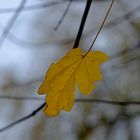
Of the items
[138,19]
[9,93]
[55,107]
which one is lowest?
[9,93]

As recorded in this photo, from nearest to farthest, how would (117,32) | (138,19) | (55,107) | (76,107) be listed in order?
1. (55,107)
2. (138,19)
3. (76,107)
4. (117,32)

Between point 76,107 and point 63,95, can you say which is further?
point 76,107

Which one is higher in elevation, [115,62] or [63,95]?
[63,95]

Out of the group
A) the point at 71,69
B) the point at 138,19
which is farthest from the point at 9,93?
the point at 71,69

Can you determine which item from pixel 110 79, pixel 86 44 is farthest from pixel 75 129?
pixel 86 44

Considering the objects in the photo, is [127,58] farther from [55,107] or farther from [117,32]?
[55,107]

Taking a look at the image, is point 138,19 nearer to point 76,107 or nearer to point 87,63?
point 76,107

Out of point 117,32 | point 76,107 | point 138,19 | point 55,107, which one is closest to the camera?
point 55,107
